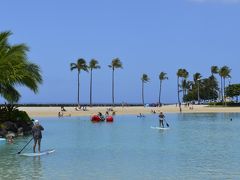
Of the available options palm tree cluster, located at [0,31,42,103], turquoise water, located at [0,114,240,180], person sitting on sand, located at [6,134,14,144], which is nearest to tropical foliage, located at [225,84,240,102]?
palm tree cluster, located at [0,31,42,103]

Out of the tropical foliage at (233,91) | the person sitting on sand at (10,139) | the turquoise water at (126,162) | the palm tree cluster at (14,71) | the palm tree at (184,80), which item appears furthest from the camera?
the palm tree at (184,80)

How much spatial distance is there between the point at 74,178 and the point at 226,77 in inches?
5848

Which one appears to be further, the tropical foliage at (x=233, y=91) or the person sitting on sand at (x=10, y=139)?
the tropical foliage at (x=233, y=91)

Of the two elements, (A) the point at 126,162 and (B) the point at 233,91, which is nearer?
(A) the point at 126,162

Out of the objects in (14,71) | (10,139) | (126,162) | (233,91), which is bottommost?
(126,162)

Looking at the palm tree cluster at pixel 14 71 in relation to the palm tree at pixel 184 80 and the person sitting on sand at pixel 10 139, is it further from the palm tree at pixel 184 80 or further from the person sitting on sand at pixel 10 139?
the palm tree at pixel 184 80

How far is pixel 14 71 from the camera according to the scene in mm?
41688

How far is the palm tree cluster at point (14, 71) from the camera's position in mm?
42000

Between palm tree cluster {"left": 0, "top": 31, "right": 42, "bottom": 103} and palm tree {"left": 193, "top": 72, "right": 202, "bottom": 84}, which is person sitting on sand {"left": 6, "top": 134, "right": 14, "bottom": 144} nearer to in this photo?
palm tree cluster {"left": 0, "top": 31, "right": 42, "bottom": 103}

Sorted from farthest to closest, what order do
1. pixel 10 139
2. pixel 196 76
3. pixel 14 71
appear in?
pixel 196 76
pixel 14 71
pixel 10 139

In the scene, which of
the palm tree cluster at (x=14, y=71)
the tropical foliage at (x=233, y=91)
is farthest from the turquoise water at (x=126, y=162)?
the tropical foliage at (x=233, y=91)

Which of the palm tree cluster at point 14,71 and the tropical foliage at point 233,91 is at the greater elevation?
the tropical foliage at point 233,91

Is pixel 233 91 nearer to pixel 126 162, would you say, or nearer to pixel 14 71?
pixel 14 71

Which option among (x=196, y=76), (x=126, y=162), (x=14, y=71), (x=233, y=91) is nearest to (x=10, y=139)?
(x=14, y=71)
